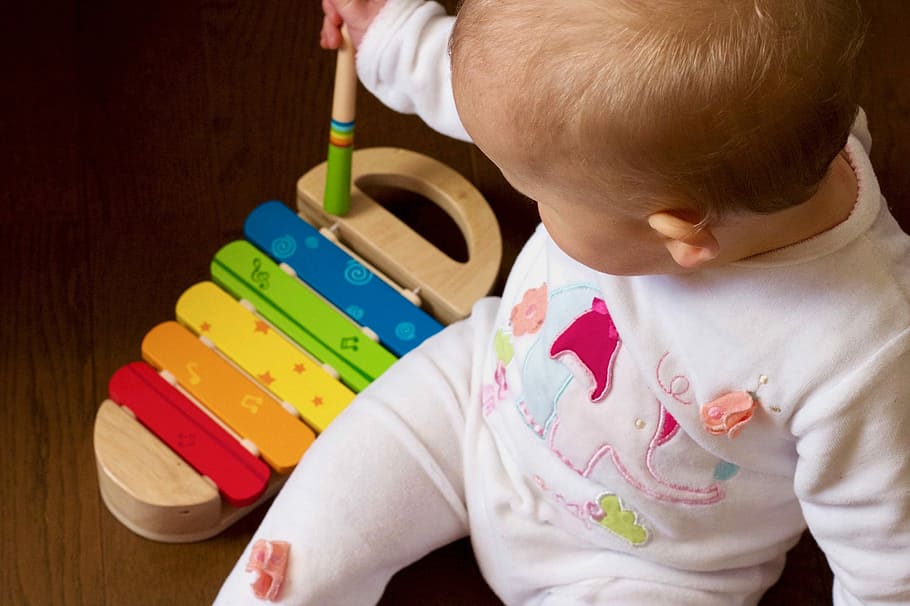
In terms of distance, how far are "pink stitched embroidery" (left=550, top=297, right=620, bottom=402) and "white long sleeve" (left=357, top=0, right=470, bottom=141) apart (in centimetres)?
20

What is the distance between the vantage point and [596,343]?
0.76m

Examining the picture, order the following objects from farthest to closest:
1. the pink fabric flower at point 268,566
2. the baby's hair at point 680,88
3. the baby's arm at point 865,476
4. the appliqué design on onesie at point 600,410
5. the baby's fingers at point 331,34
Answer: the baby's fingers at point 331,34, the pink fabric flower at point 268,566, the appliqué design on onesie at point 600,410, the baby's arm at point 865,476, the baby's hair at point 680,88

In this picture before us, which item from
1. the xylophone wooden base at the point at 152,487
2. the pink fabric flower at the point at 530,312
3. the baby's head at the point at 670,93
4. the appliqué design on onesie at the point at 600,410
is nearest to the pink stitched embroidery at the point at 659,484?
the appliqué design on onesie at the point at 600,410

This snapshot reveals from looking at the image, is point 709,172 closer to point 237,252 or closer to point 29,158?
point 237,252

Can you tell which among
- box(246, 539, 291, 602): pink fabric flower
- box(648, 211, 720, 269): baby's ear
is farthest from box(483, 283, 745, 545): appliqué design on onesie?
box(246, 539, 291, 602): pink fabric flower

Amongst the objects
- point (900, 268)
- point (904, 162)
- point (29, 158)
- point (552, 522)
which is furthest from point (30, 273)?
point (904, 162)

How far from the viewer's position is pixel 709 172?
0.56m

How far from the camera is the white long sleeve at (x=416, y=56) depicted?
0.89 meters

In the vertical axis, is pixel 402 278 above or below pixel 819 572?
above

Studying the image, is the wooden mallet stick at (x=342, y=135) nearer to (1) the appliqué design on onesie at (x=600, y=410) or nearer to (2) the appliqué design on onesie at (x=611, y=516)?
(1) the appliqué design on onesie at (x=600, y=410)

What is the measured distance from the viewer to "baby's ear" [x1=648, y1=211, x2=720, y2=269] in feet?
1.95

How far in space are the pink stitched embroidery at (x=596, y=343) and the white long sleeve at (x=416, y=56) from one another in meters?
0.20

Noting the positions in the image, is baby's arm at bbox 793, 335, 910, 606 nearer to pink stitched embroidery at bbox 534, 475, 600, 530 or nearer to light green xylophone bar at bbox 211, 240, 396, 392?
pink stitched embroidery at bbox 534, 475, 600, 530

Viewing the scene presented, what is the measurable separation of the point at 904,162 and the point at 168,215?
0.83 metres
